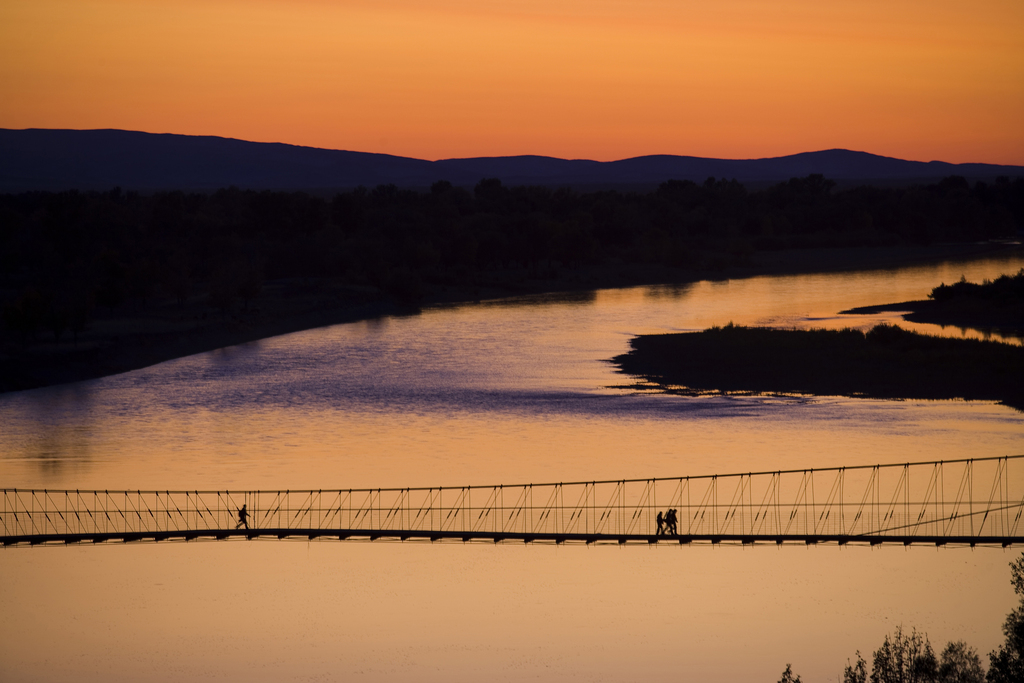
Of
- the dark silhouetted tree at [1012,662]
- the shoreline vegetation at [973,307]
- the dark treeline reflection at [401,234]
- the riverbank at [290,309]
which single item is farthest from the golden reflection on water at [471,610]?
the shoreline vegetation at [973,307]

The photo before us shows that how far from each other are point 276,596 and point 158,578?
2.48 meters

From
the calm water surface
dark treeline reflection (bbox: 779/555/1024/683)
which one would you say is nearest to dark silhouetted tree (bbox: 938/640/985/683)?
dark treeline reflection (bbox: 779/555/1024/683)

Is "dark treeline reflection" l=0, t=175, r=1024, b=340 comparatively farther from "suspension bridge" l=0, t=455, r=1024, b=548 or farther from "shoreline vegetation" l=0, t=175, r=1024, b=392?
"suspension bridge" l=0, t=455, r=1024, b=548

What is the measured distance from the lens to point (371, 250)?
7188 cm

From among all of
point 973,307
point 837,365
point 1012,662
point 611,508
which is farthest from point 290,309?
point 1012,662

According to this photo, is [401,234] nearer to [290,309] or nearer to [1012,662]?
[290,309]

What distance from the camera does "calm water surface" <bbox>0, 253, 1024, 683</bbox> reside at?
61.4ft

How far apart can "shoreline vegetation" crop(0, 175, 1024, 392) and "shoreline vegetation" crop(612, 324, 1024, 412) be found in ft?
67.9

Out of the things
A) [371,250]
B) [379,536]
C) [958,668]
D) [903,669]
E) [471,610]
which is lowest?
[471,610]

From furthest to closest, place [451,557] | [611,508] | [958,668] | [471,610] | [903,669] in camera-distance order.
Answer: [611,508]
[451,557]
[471,610]
[903,669]
[958,668]

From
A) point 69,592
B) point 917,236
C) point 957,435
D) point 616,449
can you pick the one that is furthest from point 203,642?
point 917,236

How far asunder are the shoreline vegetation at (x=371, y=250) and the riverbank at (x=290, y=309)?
124 mm

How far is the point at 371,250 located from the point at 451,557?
50.0 m

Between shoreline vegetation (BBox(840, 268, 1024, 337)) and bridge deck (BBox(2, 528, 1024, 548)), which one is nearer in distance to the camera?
bridge deck (BBox(2, 528, 1024, 548))
